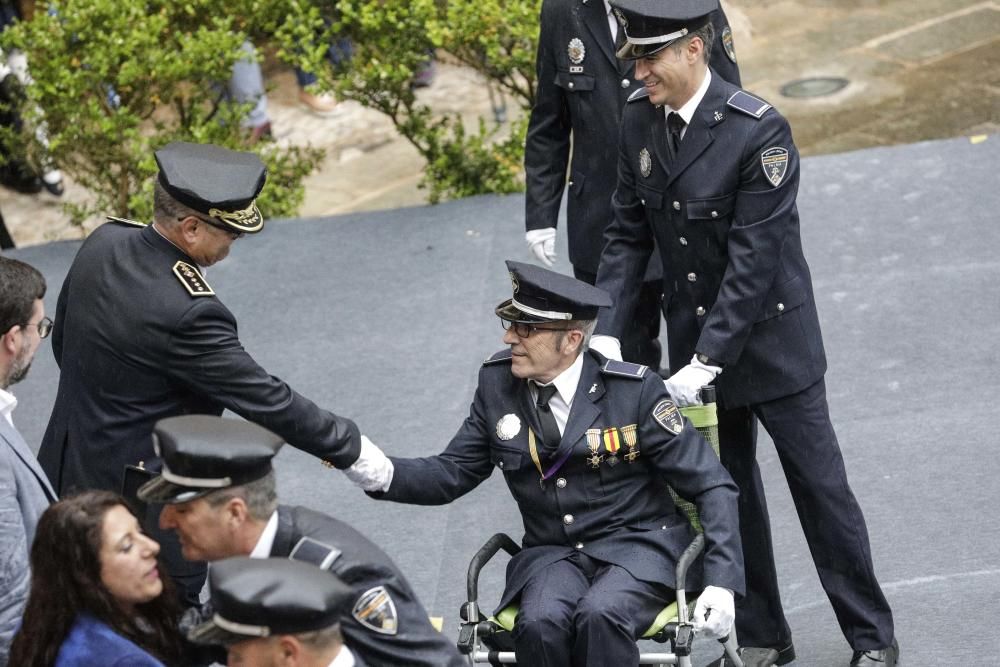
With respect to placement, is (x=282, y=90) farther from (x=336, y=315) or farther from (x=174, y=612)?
(x=174, y=612)

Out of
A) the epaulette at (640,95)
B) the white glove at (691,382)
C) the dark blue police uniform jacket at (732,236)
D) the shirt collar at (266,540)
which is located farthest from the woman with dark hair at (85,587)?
the epaulette at (640,95)

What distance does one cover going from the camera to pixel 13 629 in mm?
3236

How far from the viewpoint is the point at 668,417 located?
358 cm

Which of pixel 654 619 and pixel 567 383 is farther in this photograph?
pixel 567 383

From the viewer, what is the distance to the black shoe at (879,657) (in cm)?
385

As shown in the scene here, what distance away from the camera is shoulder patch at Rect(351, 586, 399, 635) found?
2.80m

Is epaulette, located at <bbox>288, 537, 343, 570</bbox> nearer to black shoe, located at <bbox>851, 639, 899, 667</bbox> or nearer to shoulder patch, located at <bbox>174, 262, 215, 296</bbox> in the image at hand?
shoulder patch, located at <bbox>174, 262, 215, 296</bbox>

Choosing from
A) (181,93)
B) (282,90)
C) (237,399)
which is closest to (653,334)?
(237,399)

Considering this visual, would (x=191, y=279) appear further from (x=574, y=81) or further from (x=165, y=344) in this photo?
(x=574, y=81)

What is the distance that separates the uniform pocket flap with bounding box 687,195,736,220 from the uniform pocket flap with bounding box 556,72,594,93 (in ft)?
3.23

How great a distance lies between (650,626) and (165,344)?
134cm

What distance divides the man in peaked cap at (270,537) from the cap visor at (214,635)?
0.76ft

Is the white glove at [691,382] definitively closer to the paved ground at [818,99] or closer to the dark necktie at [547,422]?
the dark necktie at [547,422]

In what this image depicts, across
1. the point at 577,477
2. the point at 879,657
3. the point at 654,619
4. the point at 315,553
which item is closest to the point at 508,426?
the point at 577,477
